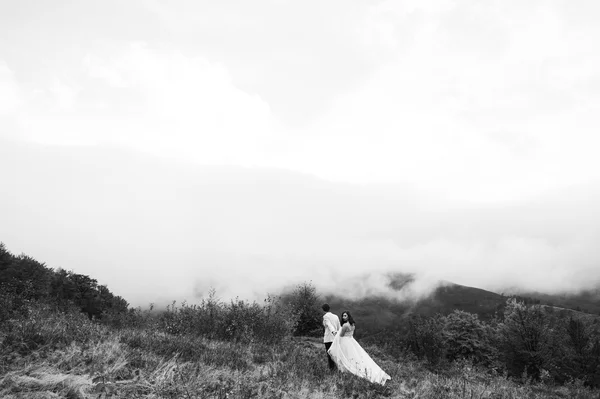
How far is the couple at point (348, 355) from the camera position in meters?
9.77

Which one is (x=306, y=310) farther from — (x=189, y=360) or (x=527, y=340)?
(x=189, y=360)

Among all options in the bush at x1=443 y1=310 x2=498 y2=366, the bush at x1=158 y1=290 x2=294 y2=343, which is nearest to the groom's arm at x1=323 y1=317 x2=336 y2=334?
the bush at x1=158 y1=290 x2=294 y2=343

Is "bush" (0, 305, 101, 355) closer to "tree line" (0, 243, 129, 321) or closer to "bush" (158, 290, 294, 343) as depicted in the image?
"bush" (158, 290, 294, 343)

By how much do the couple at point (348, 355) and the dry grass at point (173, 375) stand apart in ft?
1.64

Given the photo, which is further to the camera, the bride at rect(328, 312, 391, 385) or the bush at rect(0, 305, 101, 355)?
the bride at rect(328, 312, 391, 385)

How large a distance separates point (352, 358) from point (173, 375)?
5794 mm

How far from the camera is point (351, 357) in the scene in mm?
10367

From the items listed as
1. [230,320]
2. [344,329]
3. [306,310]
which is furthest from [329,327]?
[306,310]

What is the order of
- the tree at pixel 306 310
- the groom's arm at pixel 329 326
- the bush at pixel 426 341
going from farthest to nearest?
the tree at pixel 306 310
the bush at pixel 426 341
the groom's arm at pixel 329 326

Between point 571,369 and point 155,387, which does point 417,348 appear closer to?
point 571,369

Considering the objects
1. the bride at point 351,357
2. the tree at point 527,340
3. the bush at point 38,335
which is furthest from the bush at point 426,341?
the bush at point 38,335

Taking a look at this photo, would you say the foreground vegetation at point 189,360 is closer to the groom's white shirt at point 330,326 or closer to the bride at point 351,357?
the bride at point 351,357

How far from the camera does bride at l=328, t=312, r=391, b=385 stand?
969cm

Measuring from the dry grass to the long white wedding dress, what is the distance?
0.44 metres
